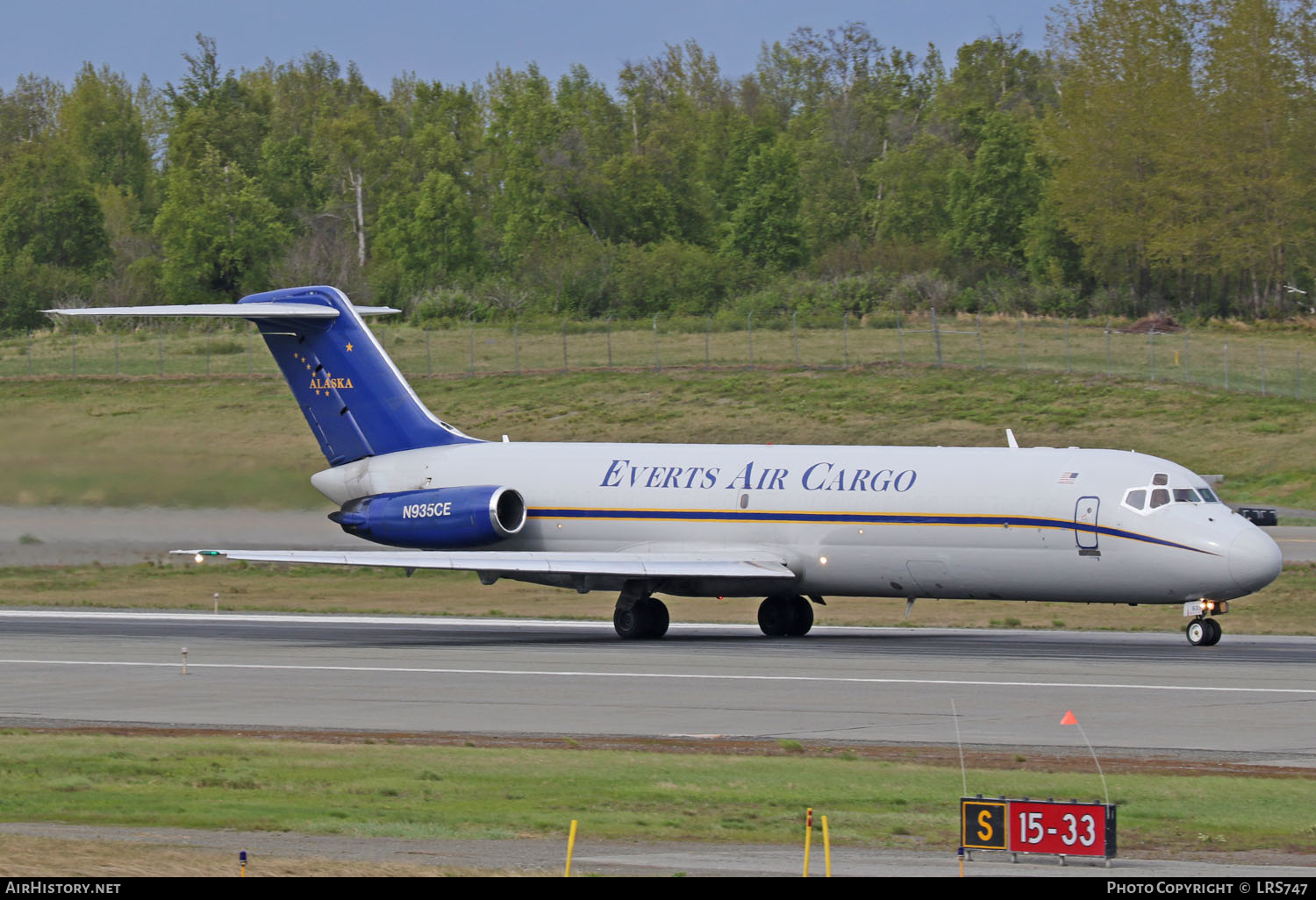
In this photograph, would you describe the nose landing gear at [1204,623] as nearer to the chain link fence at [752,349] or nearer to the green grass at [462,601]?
the green grass at [462,601]

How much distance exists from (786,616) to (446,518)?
7.48m

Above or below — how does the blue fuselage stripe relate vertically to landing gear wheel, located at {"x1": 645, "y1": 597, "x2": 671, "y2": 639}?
→ above

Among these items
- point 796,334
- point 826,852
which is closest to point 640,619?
point 826,852

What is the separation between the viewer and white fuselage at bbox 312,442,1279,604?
105 ft

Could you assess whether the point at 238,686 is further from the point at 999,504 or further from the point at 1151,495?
the point at 1151,495

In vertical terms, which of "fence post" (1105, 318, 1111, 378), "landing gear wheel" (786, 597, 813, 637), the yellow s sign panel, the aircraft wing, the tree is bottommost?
"landing gear wheel" (786, 597, 813, 637)

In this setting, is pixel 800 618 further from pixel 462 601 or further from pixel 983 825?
pixel 983 825

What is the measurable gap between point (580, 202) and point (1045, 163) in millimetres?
29740

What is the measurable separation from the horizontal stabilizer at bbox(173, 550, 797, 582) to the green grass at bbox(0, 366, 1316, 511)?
2055 centimetres

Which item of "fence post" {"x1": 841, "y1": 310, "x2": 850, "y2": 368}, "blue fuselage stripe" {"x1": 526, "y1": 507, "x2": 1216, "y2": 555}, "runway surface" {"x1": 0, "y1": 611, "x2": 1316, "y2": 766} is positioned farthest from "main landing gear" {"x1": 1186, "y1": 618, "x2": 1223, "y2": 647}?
"fence post" {"x1": 841, "y1": 310, "x2": 850, "y2": 368}

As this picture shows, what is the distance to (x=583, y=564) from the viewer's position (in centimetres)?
3475

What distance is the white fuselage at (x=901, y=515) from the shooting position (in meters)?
32.0

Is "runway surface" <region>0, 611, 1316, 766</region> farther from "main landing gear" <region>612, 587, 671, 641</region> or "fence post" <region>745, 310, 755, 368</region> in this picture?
"fence post" <region>745, 310, 755, 368</region>

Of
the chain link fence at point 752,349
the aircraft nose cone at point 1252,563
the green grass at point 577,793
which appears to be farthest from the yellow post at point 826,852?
the chain link fence at point 752,349
